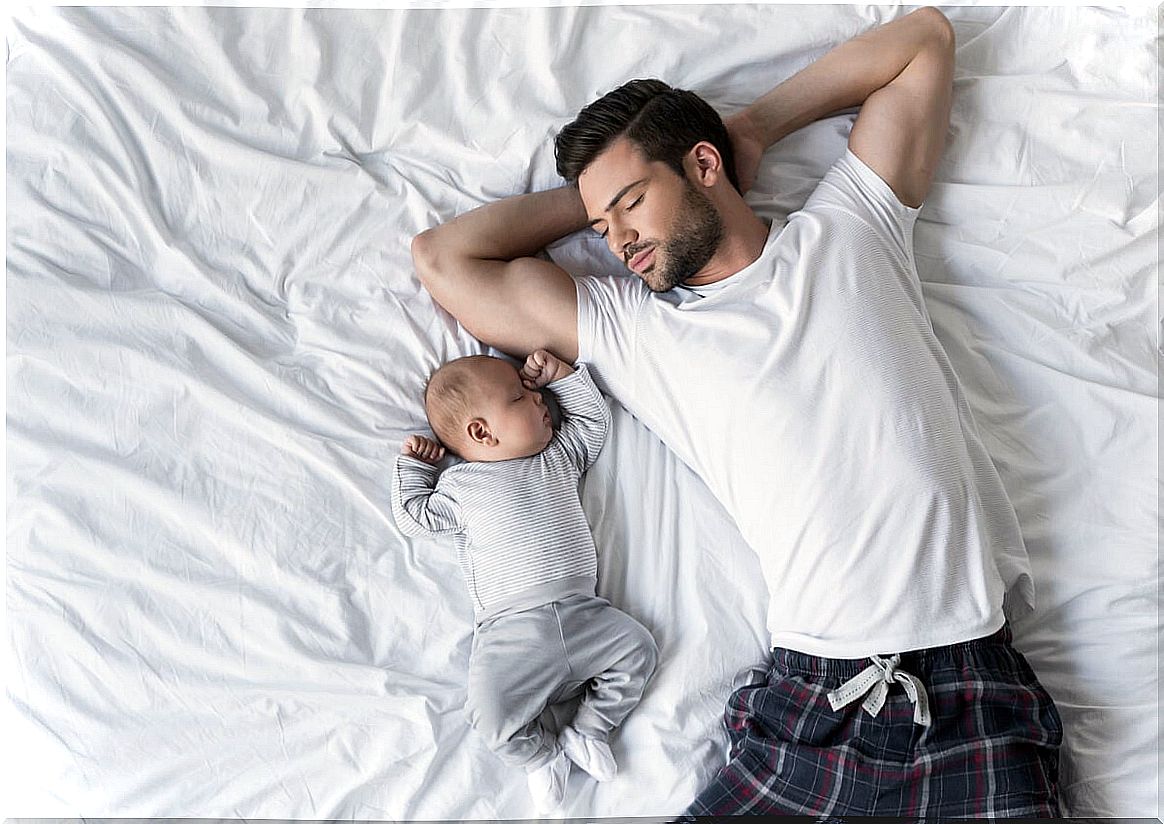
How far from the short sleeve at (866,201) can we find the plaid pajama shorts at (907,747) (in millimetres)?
670

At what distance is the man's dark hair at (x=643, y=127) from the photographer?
1.60m

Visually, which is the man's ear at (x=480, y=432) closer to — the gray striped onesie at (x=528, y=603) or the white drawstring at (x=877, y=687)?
the gray striped onesie at (x=528, y=603)

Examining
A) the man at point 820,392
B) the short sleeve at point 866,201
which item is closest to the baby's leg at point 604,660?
the man at point 820,392

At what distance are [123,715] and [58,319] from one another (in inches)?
24.9

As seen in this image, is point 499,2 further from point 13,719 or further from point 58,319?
point 13,719

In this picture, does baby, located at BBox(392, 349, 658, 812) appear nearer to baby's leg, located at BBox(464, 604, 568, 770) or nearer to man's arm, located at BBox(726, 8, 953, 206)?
baby's leg, located at BBox(464, 604, 568, 770)

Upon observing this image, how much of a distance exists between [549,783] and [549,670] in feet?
0.55

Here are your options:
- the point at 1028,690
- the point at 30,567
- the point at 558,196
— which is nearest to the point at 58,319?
the point at 30,567

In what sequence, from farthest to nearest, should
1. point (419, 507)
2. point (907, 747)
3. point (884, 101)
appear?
point (884, 101) < point (419, 507) < point (907, 747)

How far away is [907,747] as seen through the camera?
1.45 metres

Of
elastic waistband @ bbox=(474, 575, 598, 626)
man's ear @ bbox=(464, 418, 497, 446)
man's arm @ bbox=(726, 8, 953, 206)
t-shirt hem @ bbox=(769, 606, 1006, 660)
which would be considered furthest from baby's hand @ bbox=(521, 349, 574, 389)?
t-shirt hem @ bbox=(769, 606, 1006, 660)

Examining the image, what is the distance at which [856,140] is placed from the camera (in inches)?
66.1

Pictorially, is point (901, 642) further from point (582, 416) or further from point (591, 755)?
point (582, 416)

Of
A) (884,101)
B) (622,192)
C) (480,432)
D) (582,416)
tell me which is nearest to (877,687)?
(582,416)
